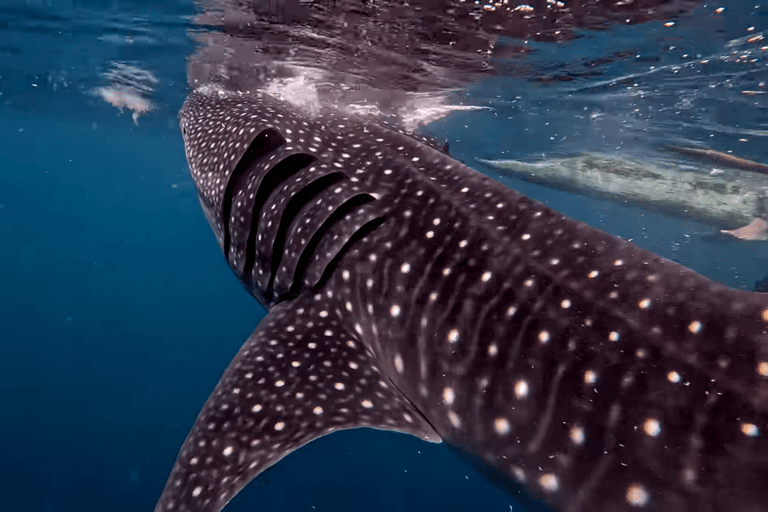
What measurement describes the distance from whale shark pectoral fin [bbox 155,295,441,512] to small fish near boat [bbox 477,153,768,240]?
14.4 metres

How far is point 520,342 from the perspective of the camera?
7.45 feet

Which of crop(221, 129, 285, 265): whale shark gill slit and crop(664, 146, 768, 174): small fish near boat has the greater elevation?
crop(221, 129, 285, 265): whale shark gill slit

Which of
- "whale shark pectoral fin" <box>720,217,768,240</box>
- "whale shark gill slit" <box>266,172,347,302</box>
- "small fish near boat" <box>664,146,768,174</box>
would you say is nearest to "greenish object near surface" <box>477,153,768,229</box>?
"small fish near boat" <box>664,146,768,174</box>

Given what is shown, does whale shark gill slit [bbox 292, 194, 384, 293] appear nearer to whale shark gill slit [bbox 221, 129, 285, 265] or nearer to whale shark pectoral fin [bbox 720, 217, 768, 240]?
whale shark gill slit [bbox 221, 129, 285, 265]

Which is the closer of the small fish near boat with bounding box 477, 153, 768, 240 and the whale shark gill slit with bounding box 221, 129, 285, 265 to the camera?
the whale shark gill slit with bounding box 221, 129, 285, 265

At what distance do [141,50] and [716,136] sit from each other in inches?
548

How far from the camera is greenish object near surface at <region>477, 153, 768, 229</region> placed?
1356cm

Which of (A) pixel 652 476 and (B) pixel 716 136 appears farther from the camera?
(B) pixel 716 136

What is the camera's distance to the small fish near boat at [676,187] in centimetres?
1343

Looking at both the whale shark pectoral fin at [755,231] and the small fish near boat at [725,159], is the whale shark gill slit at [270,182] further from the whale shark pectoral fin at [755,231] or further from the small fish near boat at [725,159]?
the whale shark pectoral fin at [755,231]

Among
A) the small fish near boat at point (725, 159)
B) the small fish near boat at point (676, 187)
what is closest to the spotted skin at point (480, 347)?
the small fish near boat at point (725, 159)

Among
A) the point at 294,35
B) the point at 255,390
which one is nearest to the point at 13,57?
the point at 294,35

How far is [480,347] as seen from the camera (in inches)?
93.0

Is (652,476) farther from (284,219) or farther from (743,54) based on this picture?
(743,54)
